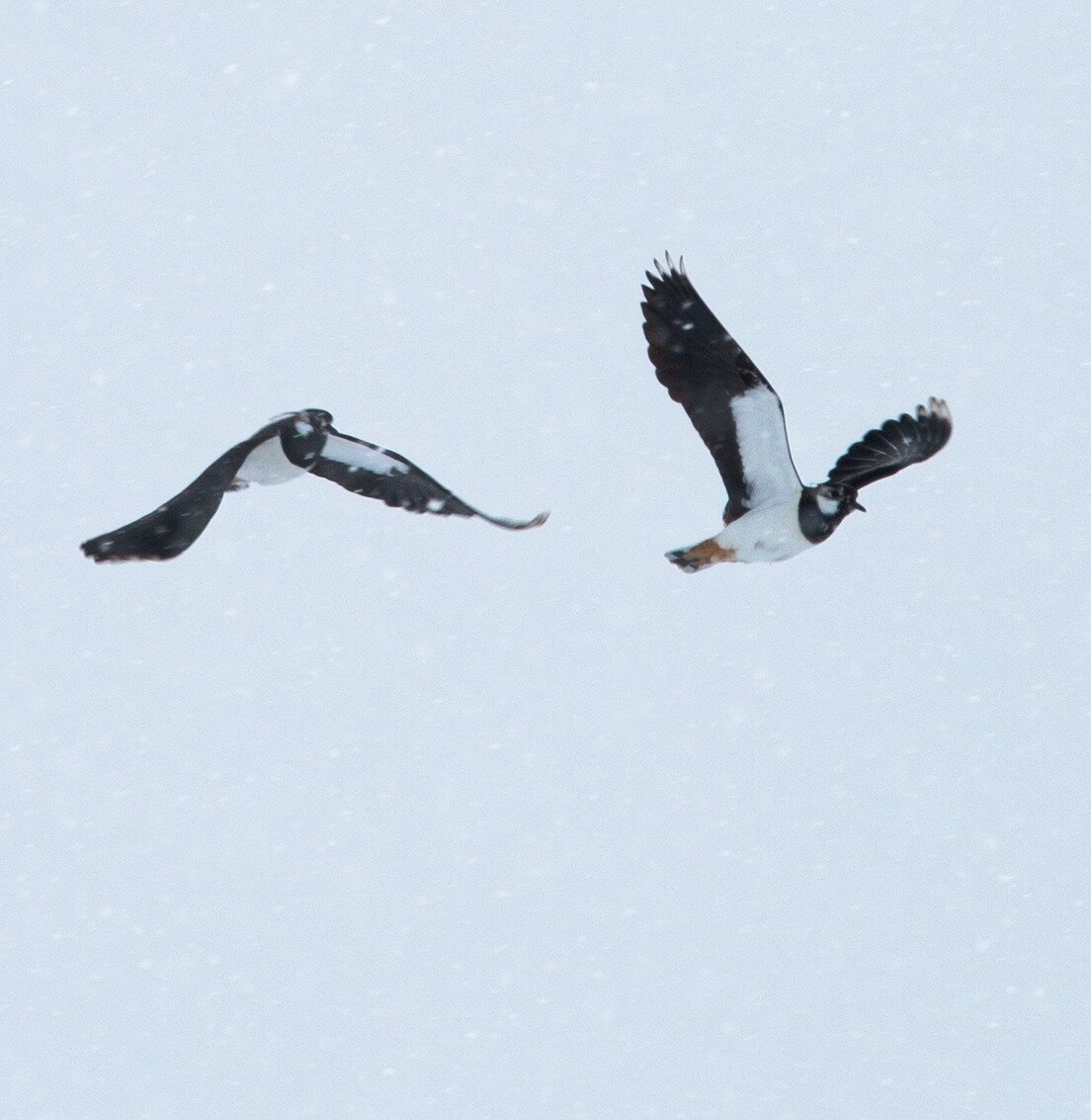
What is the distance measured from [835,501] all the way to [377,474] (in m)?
2.14

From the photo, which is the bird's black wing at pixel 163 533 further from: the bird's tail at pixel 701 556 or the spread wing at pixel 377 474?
the bird's tail at pixel 701 556

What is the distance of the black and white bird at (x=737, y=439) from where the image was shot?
10.5 meters

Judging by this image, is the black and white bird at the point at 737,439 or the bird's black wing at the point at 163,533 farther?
the black and white bird at the point at 737,439

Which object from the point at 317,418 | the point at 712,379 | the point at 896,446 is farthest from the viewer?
the point at 896,446

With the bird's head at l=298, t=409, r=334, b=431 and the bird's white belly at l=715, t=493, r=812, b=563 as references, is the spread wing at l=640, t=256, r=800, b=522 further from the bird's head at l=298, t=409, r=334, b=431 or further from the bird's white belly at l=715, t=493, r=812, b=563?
the bird's head at l=298, t=409, r=334, b=431

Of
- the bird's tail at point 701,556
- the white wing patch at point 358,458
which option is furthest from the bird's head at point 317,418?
the bird's tail at point 701,556

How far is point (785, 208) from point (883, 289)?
1238 centimetres

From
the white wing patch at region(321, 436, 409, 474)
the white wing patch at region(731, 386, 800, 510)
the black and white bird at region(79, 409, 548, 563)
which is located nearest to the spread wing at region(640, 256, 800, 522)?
the white wing patch at region(731, 386, 800, 510)

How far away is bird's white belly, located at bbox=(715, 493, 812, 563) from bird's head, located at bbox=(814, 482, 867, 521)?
0.38ft

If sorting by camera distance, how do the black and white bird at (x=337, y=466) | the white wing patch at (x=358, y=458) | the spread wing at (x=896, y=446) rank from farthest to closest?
the spread wing at (x=896, y=446), the white wing patch at (x=358, y=458), the black and white bird at (x=337, y=466)

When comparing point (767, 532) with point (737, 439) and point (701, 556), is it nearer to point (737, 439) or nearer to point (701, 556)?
point (701, 556)

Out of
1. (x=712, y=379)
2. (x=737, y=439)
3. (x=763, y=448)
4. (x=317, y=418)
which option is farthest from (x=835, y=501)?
(x=317, y=418)

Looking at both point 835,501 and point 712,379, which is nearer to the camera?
point 712,379

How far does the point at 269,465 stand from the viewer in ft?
35.4
